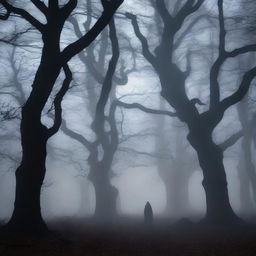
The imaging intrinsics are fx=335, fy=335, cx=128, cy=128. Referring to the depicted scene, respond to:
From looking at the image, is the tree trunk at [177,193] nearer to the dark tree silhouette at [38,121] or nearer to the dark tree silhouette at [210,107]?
the dark tree silhouette at [210,107]

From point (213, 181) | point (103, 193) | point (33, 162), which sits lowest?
point (103, 193)

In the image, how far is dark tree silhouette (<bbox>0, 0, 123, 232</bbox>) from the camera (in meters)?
10.1

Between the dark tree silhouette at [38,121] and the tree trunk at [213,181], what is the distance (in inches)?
304

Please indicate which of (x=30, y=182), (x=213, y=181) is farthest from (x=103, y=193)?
(x=30, y=182)

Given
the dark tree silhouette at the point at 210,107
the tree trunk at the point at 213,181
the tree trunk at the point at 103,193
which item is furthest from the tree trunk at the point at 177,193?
the dark tree silhouette at the point at 210,107

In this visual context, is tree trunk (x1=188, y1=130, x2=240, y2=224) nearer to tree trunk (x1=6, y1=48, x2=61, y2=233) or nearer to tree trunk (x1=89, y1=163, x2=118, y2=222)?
tree trunk (x1=6, y1=48, x2=61, y2=233)

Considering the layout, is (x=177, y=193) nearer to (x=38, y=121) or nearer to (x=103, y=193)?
(x=103, y=193)

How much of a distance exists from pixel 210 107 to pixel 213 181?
360 cm

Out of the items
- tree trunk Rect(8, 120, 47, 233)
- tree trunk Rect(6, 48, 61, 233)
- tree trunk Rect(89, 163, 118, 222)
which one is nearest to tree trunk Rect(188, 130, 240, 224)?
tree trunk Rect(6, 48, 61, 233)

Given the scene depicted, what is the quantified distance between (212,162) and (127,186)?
136ft

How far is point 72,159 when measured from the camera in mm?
35562

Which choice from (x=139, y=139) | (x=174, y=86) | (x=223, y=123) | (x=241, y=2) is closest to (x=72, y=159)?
(x=139, y=139)

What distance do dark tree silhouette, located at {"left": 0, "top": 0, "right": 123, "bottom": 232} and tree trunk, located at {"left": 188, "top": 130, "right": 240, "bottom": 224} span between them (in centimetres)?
771

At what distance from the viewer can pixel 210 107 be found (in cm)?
1653
